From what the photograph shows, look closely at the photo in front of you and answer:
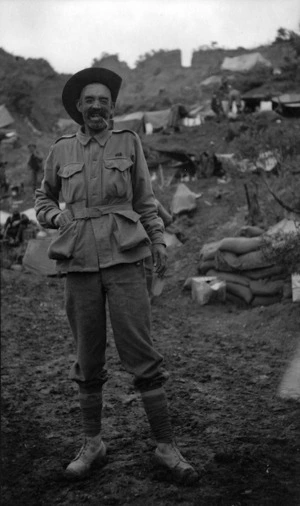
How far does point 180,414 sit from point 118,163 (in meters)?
1.53

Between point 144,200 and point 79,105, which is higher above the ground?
point 79,105

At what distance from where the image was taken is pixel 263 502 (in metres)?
2.35

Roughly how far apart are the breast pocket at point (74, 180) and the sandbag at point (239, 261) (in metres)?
4.19

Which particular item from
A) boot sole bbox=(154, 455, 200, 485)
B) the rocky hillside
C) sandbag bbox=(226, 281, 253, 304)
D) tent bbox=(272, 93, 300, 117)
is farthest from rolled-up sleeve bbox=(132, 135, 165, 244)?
the rocky hillside

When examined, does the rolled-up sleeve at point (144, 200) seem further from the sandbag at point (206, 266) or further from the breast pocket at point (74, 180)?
the sandbag at point (206, 266)

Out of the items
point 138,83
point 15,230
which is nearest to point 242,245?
point 15,230

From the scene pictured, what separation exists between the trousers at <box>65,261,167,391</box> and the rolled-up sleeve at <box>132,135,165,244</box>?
20cm

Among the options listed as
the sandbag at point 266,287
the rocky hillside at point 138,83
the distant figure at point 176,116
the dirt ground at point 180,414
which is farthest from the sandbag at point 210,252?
the distant figure at point 176,116

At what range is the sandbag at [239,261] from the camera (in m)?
6.96

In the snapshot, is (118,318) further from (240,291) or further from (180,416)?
(240,291)

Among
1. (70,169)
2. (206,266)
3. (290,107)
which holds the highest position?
(290,107)

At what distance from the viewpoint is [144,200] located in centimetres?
291

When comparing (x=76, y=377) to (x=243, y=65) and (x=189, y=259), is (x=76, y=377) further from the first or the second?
(x=243, y=65)

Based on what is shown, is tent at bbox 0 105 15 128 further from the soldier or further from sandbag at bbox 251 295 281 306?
the soldier
